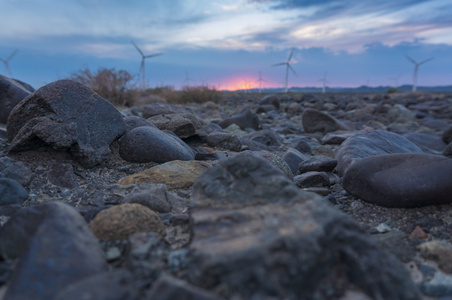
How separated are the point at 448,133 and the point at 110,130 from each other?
22.0 ft

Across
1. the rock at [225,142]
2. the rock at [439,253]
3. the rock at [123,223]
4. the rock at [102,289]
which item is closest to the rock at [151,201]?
the rock at [123,223]

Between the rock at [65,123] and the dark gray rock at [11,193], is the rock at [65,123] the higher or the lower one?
the higher one

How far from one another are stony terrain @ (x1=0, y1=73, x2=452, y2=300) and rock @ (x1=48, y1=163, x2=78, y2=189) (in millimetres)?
13

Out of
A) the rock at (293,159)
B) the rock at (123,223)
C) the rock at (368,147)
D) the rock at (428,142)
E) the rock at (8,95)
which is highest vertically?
the rock at (8,95)

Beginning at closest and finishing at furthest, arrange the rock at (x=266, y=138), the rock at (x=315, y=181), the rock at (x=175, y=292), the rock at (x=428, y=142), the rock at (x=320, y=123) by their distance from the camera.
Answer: the rock at (x=175, y=292), the rock at (x=315, y=181), the rock at (x=266, y=138), the rock at (x=428, y=142), the rock at (x=320, y=123)

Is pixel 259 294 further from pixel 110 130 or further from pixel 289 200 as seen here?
pixel 110 130

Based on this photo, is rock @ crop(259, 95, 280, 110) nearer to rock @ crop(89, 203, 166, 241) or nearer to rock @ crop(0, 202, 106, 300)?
rock @ crop(89, 203, 166, 241)

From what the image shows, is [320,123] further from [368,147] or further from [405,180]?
[405,180]

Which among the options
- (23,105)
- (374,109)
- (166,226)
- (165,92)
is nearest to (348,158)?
(166,226)

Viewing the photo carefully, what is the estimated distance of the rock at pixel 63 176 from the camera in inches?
104

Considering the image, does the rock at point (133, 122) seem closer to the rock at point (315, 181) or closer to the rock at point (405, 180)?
the rock at point (315, 181)

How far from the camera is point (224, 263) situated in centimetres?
117

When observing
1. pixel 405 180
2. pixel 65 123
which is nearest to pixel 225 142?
pixel 65 123

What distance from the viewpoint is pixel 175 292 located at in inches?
44.2
